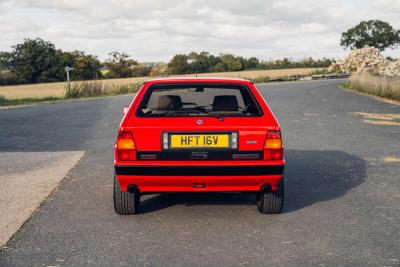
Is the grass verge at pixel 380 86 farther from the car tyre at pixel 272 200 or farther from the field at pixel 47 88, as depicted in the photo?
the car tyre at pixel 272 200

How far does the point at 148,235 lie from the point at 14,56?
7263cm

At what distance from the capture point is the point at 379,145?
31.6ft

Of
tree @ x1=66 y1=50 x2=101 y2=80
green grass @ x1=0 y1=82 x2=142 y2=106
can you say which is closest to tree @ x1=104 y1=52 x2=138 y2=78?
tree @ x1=66 y1=50 x2=101 y2=80

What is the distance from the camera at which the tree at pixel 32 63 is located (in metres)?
70.4

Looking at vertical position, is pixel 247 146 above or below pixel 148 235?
above

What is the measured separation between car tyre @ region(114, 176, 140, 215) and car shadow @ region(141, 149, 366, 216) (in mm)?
265

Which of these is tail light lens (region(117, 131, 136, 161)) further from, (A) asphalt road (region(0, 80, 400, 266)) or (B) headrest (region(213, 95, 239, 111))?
(B) headrest (region(213, 95, 239, 111))

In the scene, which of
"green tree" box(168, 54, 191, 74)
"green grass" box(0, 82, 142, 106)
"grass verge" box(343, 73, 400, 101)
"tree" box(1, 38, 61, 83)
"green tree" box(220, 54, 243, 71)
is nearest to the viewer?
"grass verge" box(343, 73, 400, 101)

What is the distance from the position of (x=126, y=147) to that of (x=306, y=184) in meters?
2.88

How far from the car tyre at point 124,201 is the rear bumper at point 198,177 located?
307mm

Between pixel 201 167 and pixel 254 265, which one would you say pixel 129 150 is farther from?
pixel 254 265

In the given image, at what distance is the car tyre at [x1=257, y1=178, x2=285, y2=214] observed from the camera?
486cm

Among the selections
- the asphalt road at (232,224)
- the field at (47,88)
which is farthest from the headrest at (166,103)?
the field at (47,88)

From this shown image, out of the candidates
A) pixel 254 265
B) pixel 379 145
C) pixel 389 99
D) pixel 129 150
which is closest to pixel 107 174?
pixel 129 150
